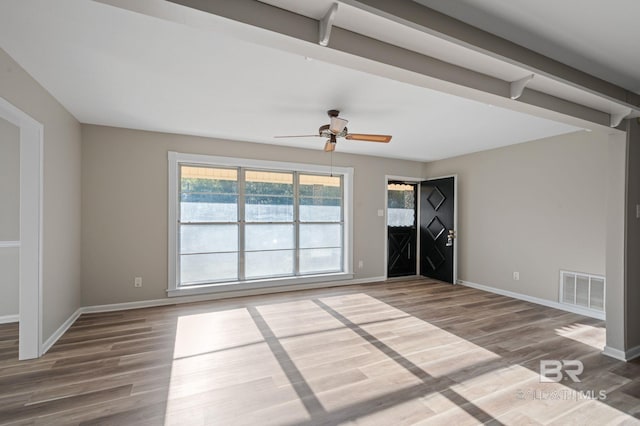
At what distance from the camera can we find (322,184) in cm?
563

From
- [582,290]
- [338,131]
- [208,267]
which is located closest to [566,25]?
[338,131]

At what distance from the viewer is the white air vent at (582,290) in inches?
153

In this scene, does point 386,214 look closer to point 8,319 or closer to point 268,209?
point 268,209

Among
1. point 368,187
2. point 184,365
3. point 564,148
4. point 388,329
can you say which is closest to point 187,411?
point 184,365

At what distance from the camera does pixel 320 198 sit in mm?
5629

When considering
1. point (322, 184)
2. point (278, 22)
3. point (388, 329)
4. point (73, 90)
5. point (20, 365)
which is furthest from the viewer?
point (322, 184)

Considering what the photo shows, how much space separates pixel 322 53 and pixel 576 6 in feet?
4.51

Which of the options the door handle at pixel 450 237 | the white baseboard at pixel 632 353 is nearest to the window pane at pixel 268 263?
the door handle at pixel 450 237

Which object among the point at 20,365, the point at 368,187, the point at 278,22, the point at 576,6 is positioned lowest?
the point at 20,365

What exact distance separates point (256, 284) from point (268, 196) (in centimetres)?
148

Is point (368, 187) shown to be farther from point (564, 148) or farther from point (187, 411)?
point (187, 411)

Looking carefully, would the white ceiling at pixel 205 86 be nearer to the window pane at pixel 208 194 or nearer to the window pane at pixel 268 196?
the window pane at pixel 208 194

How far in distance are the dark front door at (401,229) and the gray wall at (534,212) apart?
3.34ft

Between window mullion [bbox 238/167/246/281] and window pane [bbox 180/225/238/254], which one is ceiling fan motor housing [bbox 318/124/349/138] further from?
window pane [bbox 180/225/238/254]
